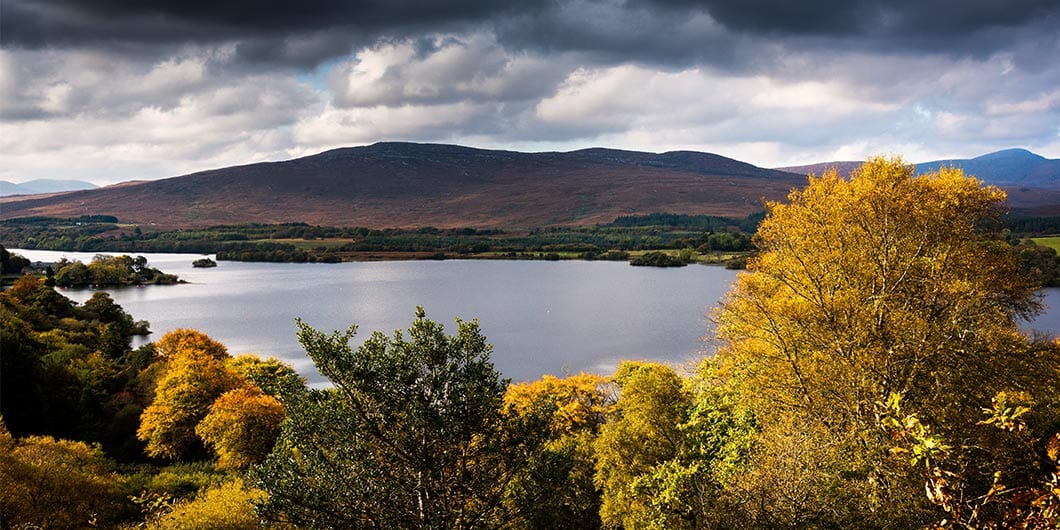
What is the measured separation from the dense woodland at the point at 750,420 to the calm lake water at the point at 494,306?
1018 centimetres

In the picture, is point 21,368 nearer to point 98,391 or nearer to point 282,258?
point 98,391

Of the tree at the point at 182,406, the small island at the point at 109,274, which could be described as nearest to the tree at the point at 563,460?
the tree at the point at 182,406

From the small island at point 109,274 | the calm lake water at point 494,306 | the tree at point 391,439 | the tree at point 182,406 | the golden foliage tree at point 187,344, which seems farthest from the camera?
the small island at point 109,274

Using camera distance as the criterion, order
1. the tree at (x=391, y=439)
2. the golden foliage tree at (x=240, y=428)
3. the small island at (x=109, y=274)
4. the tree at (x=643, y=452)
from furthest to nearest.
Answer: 1. the small island at (x=109, y=274)
2. the golden foliage tree at (x=240, y=428)
3. the tree at (x=643, y=452)
4. the tree at (x=391, y=439)

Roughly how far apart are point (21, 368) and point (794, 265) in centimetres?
3592

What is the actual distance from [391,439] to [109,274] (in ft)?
401

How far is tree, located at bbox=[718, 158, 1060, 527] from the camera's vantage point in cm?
1326

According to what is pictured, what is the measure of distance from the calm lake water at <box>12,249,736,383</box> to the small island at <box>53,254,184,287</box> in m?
4.98

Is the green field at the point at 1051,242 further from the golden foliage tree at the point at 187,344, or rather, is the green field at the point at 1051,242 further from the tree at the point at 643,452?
the golden foliage tree at the point at 187,344

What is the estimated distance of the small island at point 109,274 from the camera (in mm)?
105750

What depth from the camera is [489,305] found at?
8038 centimetres

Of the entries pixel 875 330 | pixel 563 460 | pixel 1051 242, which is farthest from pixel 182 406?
pixel 1051 242

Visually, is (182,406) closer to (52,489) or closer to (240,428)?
(240,428)

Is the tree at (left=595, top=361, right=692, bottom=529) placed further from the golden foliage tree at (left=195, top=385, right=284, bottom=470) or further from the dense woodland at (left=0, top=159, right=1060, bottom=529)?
the golden foliage tree at (left=195, top=385, right=284, bottom=470)
